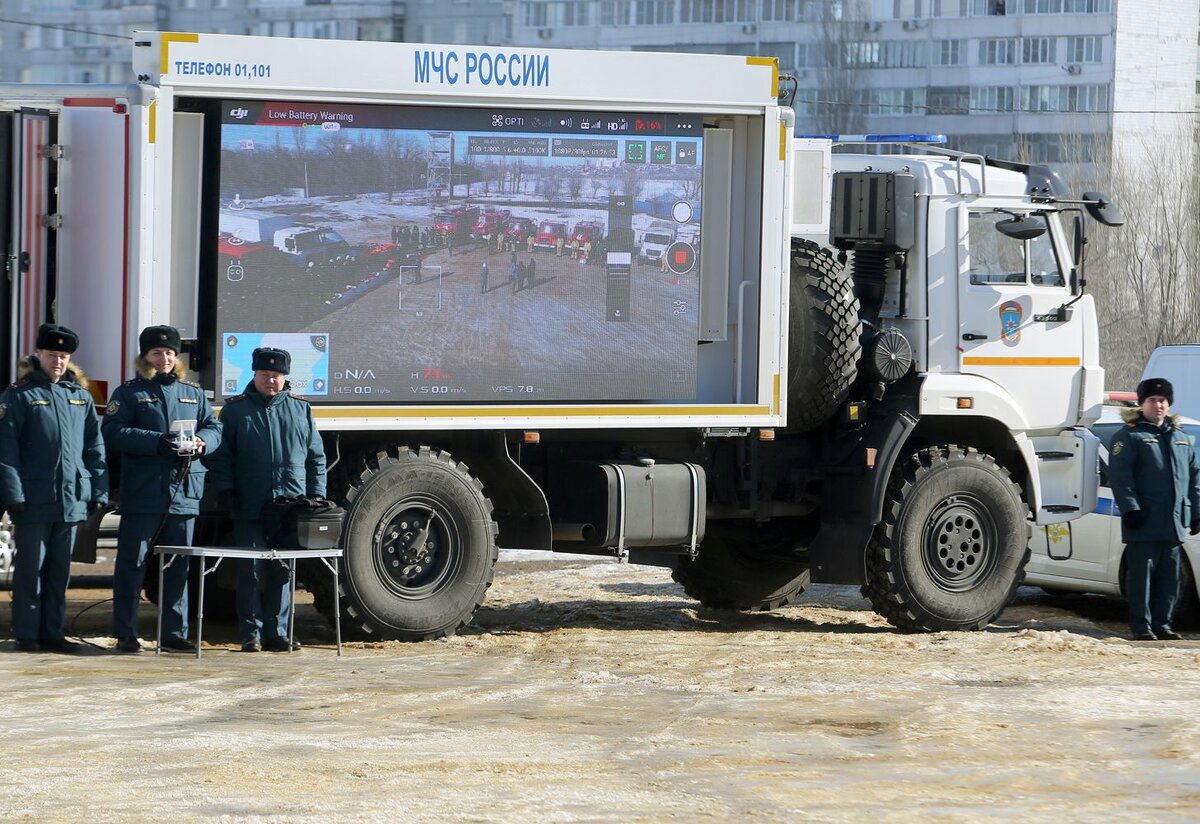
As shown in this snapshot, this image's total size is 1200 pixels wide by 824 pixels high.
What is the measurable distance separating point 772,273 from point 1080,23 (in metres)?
76.8

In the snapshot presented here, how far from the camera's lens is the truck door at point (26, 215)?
10.4m

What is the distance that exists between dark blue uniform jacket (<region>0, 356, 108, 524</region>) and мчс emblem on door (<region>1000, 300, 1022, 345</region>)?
604cm

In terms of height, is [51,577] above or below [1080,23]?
below

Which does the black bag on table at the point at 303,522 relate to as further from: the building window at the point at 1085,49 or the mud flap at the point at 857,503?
the building window at the point at 1085,49

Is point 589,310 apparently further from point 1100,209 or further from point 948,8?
point 948,8

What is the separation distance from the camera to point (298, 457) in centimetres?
1062

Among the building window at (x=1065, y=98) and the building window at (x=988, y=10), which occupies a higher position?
the building window at (x=988, y=10)

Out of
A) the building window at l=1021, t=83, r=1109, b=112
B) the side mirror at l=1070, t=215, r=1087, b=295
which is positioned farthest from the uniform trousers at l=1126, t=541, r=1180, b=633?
the building window at l=1021, t=83, r=1109, b=112

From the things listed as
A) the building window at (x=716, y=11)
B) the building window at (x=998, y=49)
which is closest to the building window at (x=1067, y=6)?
the building window at (x=998, y=49)

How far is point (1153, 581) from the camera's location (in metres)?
12.9

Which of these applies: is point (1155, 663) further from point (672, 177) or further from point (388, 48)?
point (388, 48)

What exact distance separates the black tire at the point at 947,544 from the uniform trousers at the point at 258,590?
3.97 m

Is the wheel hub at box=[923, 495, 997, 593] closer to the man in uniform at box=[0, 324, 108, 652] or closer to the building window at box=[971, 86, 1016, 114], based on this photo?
the man in uniform at box=[0, 324, 108, 652]

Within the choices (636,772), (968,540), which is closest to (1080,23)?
(968,540)
